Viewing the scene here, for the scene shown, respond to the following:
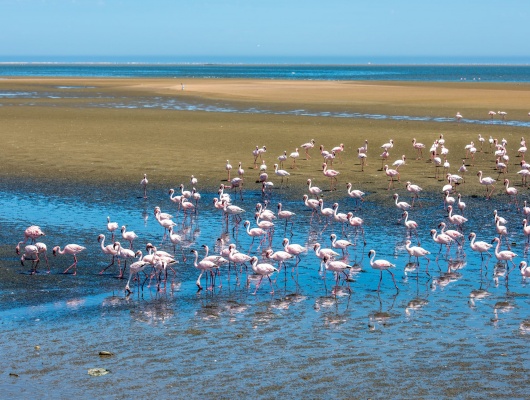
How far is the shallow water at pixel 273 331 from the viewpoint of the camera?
11.4m

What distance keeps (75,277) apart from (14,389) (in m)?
5.86

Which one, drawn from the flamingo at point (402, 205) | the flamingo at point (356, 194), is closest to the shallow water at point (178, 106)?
the flamingo at point (356, 194)

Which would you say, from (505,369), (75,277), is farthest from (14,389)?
(505,369)

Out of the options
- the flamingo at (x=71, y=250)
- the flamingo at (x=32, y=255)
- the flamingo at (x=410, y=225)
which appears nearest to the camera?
the flamingo at (x=32, y=255)

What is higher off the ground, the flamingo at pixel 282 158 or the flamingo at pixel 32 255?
the flamingo at pixel 282 158

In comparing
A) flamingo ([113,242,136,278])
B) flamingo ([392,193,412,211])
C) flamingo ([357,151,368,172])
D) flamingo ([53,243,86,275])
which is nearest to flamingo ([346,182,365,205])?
flamingo ([392,193,412,211])

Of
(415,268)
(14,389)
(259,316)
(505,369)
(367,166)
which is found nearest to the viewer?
(14,389)

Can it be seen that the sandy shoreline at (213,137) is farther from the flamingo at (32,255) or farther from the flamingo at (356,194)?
the flamingo at (32,255)

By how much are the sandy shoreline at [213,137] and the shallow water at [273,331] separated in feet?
33.0

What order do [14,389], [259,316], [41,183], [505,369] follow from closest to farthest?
[14,389]
[505,369]
[259,316]
[41,183]

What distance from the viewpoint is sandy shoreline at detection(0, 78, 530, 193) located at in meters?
30.4

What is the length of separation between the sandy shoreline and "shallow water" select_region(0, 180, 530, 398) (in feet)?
33.0

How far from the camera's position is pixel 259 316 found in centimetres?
1449

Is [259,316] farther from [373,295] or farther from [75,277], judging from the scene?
[75,277]
